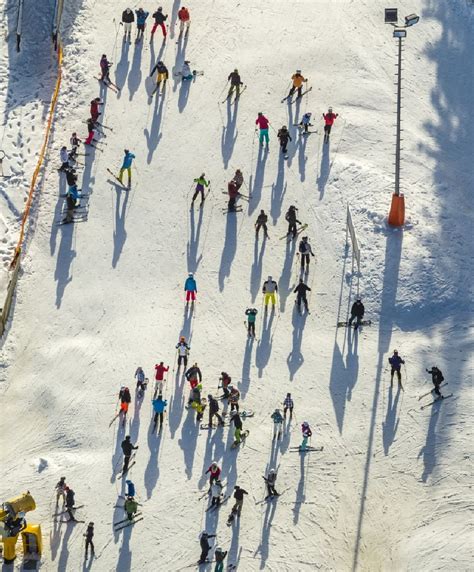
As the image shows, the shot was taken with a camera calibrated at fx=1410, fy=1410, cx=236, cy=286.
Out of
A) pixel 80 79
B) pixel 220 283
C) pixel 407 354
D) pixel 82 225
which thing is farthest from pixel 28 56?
pixel 407 354

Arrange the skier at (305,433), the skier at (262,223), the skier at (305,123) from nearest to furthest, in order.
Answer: the skier at (305,433) → the skier at (262,223) → the skier at (305,123)

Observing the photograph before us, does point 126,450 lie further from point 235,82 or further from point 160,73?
point 160,73

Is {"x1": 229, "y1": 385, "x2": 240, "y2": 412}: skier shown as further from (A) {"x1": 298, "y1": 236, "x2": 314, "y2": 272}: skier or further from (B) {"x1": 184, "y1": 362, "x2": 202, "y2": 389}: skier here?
(A) {"x1": 298, "y1": 236, "x2": 314, "y2": 272}: skier

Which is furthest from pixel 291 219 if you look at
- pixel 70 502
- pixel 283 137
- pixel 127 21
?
pixel 70 502

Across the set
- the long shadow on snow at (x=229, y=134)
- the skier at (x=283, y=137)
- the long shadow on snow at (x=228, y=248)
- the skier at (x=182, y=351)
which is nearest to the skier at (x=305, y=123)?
the skier at (x=283, y=137)

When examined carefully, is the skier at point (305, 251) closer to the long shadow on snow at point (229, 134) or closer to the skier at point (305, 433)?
the long shadow on snow at point (229, 134)

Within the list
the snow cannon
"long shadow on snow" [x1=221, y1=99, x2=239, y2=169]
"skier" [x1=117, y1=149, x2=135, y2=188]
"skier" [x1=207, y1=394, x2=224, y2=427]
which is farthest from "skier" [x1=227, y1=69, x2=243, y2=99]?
the snow cannon
